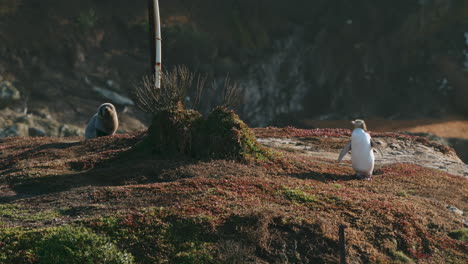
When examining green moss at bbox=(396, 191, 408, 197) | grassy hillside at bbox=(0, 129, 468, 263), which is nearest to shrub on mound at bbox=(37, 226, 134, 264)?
grassy hillside at bbox=(0, 129, 468, 263)

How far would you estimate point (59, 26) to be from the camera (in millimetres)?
39094

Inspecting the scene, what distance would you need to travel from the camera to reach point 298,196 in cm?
1315

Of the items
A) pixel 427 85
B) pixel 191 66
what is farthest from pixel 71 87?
pixel 427 85

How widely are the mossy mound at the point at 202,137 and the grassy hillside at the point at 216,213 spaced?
1.53 ft

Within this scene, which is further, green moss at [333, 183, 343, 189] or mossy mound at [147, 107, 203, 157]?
mossy mound at [147, 107, 203, 157]

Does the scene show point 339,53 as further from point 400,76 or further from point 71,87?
point 71,87

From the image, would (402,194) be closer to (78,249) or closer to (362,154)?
(362,154)

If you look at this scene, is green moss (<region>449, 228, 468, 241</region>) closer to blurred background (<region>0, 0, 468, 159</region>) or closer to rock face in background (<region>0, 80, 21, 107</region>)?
blurred background (<region>0, 0, 468, 159</region>)

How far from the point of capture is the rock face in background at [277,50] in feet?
126

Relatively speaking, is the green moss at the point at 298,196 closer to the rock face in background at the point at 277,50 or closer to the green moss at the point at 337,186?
the green moss at the point at 337,186

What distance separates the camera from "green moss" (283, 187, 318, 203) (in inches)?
511

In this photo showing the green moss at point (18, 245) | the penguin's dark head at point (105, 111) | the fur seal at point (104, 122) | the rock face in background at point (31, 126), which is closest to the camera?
the green moss at point (18, 245)

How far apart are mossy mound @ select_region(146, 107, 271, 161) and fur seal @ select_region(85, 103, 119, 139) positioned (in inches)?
313

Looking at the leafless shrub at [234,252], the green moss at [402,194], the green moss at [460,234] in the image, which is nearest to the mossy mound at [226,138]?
the green moss at [402,194]
